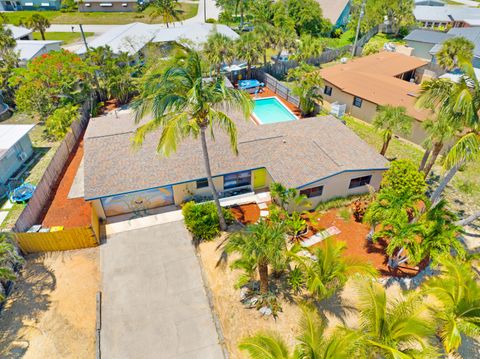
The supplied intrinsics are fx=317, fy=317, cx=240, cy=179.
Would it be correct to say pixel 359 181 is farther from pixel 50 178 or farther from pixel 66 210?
pixel 50 178

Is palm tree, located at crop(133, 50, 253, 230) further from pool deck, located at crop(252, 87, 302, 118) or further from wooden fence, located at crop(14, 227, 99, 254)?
pool deck, located at crop(252, 87, 302, 118)

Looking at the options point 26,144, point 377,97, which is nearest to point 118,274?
point 26,144

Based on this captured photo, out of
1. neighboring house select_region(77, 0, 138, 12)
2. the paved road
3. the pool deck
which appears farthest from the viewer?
neighboring house select_region(77, 0, 138, 12)

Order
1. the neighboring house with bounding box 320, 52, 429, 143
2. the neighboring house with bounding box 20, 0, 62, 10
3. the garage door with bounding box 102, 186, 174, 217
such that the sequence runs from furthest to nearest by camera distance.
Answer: the neighboring house with bounding box 20, 0, 62, 10 → the neighboring house with bounding box 320, 52, 429, 143 → the garage door with bounding box 102, 186, 174, 217

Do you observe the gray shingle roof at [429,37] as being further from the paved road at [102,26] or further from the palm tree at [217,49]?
the paved road at [102,26]

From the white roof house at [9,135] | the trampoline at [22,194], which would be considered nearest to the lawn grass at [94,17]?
the white roof house at [9,135]

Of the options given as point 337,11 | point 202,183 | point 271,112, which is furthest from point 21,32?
A: point 337,11

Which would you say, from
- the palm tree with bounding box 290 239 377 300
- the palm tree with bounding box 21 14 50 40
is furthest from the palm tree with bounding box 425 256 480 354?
the palm tree with bounding box 21 14 50 40
